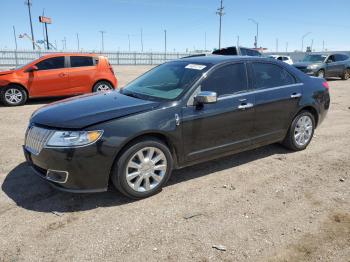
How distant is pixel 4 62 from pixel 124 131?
98.8 ft

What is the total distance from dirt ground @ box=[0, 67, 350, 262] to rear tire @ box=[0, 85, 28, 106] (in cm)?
547

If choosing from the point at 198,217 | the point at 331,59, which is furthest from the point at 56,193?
the point at 331,59

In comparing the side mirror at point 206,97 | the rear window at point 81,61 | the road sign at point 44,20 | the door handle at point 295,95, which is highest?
the road sign at point 44,20

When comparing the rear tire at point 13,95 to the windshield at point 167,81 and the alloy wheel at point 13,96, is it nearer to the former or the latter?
the alloy wheel at point 13,96

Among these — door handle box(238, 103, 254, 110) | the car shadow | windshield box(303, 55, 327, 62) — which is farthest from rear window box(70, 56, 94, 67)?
windshield box(303, 55, 327, 62)

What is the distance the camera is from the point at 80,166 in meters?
3.29

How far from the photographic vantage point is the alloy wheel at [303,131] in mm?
5266

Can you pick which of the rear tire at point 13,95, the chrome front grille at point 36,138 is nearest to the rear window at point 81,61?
the rear tire at point 13,95

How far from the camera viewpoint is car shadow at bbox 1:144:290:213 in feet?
11.7

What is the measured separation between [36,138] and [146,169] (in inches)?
50.7

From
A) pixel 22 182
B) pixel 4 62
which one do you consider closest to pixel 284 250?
pixel 22 182

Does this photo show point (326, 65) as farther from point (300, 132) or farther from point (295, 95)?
point (295, 95)

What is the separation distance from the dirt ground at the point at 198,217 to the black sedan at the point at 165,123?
32cm

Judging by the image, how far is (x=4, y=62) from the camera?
28.8 meters
